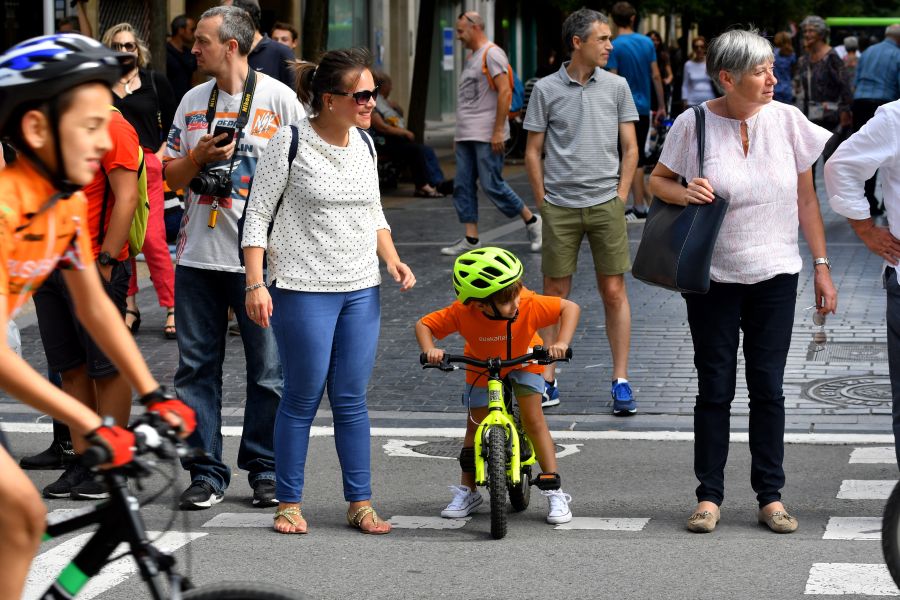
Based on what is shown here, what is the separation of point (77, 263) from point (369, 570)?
229 centimetres

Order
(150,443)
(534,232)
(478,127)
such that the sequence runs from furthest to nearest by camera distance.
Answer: (534,232)
(478,127)
(150,443)

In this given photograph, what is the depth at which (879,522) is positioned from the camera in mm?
6008

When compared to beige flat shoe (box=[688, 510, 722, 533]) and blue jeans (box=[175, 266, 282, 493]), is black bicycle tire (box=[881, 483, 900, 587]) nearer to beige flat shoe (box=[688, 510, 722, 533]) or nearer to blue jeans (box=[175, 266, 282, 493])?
beige flat shoe (box=[688, 510, 722, 533])

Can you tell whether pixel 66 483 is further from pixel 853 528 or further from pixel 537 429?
pixel 853 528

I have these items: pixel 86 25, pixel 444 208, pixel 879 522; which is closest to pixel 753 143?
pixel 879 522

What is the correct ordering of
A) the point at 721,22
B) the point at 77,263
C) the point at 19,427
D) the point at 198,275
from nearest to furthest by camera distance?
the point at 77,263 → the point at 198,275 → the point at 19,427 → the point at 721,22

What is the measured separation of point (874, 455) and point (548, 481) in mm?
1830

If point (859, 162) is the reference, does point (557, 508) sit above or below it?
below

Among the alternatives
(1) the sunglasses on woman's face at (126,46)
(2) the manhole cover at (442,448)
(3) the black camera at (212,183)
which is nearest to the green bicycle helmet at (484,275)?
(3) the black camera at (212,183)

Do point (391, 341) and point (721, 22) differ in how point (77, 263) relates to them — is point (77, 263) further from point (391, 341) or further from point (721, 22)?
point (721, 22)

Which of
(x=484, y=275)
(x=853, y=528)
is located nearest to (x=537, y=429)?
(x=484, y=275)

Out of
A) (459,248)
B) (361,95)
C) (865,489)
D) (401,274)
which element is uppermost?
(361,95)

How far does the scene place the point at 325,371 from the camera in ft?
19.3

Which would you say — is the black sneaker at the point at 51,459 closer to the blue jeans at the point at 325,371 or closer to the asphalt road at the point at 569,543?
the asphalt road at the point at 569,543
